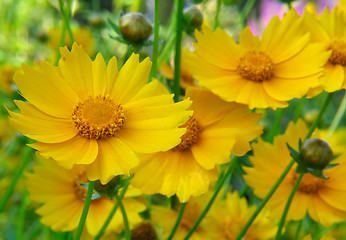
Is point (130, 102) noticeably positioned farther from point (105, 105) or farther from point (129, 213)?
point (129, 213)

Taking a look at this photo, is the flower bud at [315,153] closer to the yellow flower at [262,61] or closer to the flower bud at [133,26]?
the yellow flower at [262,61]

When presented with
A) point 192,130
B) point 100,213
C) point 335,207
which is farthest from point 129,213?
point 335,207

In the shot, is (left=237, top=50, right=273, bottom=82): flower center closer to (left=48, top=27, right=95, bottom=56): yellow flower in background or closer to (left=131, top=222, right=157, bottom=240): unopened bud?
(left=131, top=222, right=157, bottom=240): unopened bud

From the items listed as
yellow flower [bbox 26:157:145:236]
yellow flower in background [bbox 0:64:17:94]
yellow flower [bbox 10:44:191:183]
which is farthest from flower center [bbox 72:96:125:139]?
yellow flower in background [bbox 0:64:17:94]

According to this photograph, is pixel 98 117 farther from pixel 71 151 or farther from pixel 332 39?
pixel 332 39

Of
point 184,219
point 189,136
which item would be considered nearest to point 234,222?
point 184,219

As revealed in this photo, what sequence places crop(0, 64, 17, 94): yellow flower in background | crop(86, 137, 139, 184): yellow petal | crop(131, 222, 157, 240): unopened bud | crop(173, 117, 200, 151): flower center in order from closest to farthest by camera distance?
crop(86, 137, 139, 184): yellow petal < crop(173, 117, 200, 151): flower center < crop(131, 222, 157, 240): unopened bud < crop(0, 64, 17, 94): yellow flower in background
